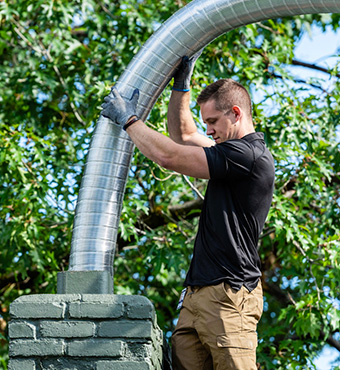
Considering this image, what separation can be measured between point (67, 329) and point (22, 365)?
9.8 inches

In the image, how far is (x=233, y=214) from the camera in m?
3.16

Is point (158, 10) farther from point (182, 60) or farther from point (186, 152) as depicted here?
point (186, 152)

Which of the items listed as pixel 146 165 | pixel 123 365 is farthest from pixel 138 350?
pixel 146 165

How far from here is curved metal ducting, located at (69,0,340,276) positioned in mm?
3537

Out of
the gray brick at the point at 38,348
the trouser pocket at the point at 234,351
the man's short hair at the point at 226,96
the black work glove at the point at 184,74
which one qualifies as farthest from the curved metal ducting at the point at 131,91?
the trouser pocket at the point at 234,351

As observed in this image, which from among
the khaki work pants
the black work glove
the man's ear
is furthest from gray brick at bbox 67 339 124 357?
the black work glove

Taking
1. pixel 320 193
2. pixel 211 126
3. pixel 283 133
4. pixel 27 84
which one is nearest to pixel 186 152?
pixel 211 126

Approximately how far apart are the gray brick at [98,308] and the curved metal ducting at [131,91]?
0.45m

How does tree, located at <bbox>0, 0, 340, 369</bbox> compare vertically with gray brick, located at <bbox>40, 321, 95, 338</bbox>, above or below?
above

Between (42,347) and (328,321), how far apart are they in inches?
152

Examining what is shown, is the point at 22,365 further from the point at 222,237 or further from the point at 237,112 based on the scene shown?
the point at 237,112

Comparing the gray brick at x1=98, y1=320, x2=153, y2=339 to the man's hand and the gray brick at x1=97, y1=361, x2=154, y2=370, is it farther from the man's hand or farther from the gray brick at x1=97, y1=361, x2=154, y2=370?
the man's hand

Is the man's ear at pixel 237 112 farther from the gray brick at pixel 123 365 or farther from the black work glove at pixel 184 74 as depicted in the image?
the gray brick at pixel 123 365

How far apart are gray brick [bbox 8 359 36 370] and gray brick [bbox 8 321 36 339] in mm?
104
